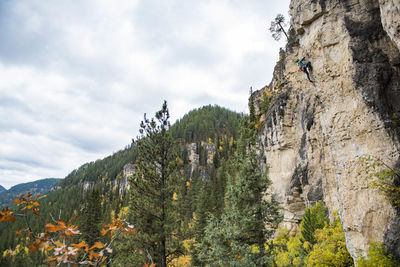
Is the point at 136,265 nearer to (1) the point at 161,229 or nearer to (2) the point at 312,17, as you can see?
(1) the point at 161,229

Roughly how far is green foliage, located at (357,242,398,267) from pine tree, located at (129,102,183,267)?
27.8 feet

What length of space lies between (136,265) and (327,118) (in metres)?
12.2

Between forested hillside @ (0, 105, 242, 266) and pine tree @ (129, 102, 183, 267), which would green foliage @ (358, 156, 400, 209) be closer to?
pine tree @ (129, 102, 183, 267)

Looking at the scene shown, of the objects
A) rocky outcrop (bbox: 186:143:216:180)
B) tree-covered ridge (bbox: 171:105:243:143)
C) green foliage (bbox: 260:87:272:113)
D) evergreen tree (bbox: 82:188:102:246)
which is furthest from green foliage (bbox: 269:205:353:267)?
tree-covered ridge (bbox: 171:105:243:143)

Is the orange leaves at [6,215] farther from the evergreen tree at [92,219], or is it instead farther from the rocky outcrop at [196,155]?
the rocky outcrop at [196,155]

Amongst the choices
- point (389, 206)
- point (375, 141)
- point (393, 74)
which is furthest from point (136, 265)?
point (393, 74)

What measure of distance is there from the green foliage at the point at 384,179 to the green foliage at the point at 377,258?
1658 millimetres

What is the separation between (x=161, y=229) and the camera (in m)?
11.6

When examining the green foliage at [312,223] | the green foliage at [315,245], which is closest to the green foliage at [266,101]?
the green foliage at [315,245]

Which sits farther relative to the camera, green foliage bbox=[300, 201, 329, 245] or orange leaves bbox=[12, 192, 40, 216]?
green foliage bbox=[300, 201, 329, 245]

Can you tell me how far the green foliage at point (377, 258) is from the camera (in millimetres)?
7668

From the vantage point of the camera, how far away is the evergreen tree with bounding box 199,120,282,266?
1028 cm

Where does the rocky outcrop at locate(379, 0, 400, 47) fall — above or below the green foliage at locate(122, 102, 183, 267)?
above

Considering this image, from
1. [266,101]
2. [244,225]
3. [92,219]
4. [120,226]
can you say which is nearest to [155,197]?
[244,225]
